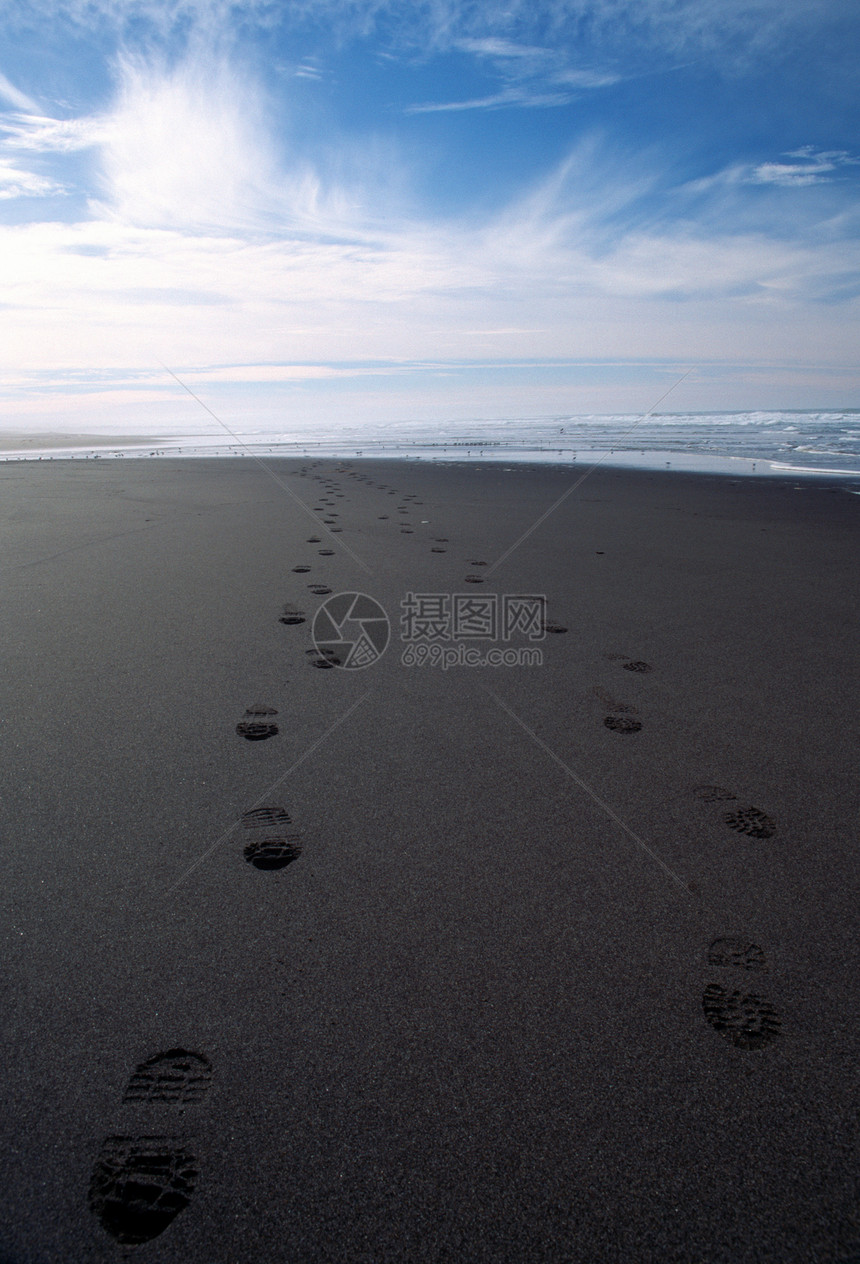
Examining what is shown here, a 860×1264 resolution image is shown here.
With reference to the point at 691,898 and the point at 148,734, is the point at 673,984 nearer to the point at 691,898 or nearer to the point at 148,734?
the point at 691,898

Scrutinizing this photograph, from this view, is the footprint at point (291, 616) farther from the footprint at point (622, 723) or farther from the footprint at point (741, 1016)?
the footprint at point (741, 1016)

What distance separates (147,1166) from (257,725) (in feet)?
5.99

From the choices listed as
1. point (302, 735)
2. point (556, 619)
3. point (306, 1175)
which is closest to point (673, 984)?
point (306, 1175)

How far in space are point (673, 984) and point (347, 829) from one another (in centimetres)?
111

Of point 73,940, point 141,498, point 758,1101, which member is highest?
point 141,498

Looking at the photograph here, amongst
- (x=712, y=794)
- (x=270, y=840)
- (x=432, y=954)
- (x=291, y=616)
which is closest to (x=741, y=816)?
(x=712, y=794)

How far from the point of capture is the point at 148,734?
285 cm

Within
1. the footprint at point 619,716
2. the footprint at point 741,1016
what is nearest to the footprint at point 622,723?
the footprint at point 619,716

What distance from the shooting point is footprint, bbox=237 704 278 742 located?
9.50 ft

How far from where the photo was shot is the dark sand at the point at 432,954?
1.24 meters

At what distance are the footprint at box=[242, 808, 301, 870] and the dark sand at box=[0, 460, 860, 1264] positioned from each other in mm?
38

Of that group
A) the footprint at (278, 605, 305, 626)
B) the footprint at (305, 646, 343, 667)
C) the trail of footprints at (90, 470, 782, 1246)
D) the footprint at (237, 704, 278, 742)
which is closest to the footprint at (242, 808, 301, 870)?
the trail of footprints at (90, 470, 782, 1246)

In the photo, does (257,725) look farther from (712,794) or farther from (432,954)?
(712,794)

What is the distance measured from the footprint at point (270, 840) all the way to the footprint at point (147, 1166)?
0.70 metres
